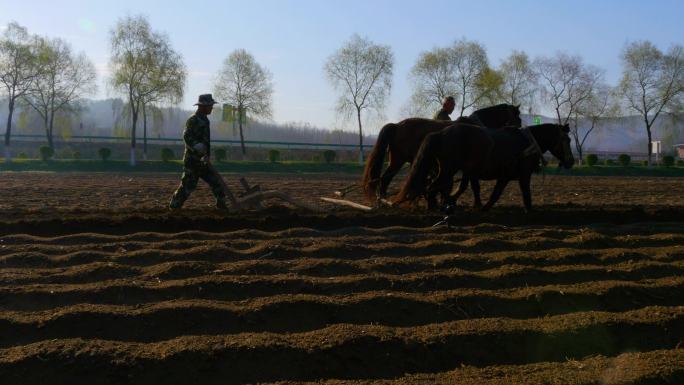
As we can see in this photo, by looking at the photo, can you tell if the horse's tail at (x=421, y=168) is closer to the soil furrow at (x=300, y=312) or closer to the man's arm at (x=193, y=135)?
the man's arm at (x=193, y=135)

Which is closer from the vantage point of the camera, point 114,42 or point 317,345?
point 317,345

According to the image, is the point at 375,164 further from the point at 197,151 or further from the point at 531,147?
the point at 197,151

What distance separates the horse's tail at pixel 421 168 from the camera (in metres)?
9.70

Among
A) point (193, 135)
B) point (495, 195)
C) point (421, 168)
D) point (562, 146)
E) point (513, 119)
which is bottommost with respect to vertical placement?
point (495, 195)

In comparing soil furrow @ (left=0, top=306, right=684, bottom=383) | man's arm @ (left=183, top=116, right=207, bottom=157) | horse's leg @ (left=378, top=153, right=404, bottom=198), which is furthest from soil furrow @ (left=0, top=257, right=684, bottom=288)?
horse's leg @ (left=378, top=153, right=404, bottom=198)

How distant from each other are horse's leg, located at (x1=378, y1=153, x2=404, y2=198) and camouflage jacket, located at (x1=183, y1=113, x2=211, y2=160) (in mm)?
3049

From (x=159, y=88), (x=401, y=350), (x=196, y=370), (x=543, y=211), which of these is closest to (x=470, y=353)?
(x=401, y=350)

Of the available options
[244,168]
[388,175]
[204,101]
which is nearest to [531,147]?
[388,175]

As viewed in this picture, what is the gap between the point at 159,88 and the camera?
143 ft

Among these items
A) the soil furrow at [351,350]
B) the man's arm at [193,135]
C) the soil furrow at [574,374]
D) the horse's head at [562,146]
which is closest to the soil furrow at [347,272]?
the soil furrow at [351,350]

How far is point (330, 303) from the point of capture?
5.23 m

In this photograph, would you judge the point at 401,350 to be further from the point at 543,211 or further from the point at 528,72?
the point at 528,72

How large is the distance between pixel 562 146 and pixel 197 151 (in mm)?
6492

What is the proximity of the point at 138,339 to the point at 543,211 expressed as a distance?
24.5 ft
